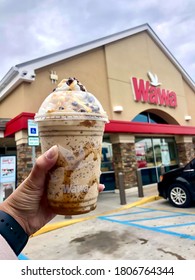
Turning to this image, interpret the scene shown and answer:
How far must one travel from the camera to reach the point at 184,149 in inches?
492

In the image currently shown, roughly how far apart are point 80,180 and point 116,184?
8.92m

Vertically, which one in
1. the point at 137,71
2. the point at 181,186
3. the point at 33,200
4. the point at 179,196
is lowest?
the point at 179,196

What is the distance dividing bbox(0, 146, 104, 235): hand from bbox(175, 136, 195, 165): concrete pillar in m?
11.7

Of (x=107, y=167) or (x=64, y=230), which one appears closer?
(x=64, y=230)

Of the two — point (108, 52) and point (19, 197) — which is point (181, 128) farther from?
point (19, 197)

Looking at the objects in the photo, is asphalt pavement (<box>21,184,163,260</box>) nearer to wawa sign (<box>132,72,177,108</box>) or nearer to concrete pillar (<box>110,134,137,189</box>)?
concrete pillar (<box>110,134,137,189</box>)

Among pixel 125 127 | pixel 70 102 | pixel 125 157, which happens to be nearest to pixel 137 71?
pixel 125 127

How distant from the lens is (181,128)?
474 inches

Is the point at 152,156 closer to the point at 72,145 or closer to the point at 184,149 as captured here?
the point at 184,149

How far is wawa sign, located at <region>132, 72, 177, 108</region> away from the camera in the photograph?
36.8ft

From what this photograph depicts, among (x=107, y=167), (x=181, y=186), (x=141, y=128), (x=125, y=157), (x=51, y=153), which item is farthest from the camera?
(x=107, y=167)

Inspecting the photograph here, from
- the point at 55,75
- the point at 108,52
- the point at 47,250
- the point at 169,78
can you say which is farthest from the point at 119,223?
the point at 169,78

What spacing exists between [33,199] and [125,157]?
8292 mm

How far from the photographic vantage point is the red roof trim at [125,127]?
6848mm
